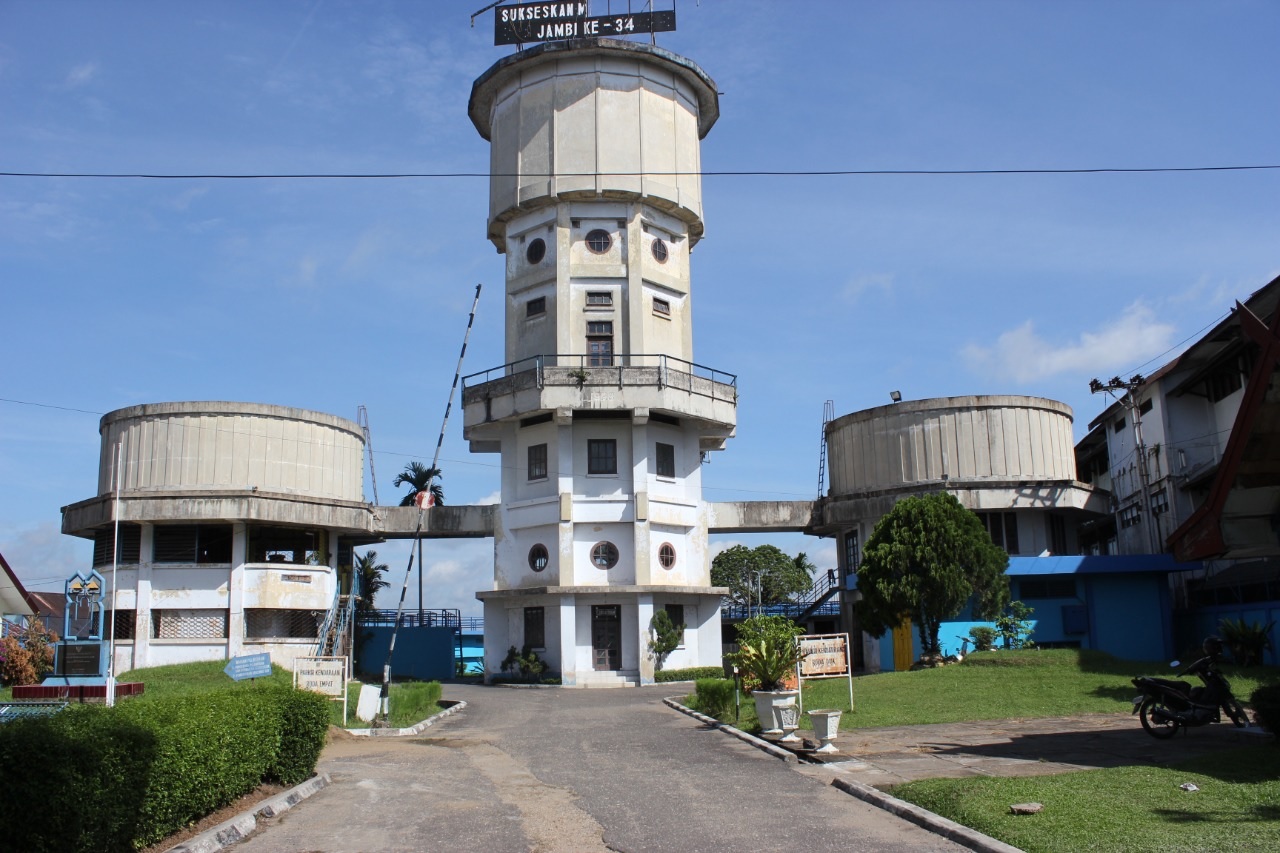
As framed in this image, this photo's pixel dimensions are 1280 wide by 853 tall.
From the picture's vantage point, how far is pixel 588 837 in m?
11.0

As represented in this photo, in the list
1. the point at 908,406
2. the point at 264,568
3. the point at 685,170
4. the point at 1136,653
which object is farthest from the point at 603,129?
the point at 1136,653

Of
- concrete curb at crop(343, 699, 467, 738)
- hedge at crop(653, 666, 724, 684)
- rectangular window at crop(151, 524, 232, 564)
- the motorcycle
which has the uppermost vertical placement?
rectangular window at crop(151, 524, 232, 564)

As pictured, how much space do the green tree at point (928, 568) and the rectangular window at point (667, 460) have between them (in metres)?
10.4

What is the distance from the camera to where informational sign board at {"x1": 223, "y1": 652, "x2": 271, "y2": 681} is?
23172 mm

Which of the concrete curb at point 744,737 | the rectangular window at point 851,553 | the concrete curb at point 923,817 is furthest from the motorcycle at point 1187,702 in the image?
the rectangular window at point 851,553

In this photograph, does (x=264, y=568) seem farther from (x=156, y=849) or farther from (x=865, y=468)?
(x=156, y=849)

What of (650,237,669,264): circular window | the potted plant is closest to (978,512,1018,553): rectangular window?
(650,237,669,264): circular window

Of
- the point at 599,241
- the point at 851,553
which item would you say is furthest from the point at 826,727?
the point at 851,553

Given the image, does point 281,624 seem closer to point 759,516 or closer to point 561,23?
point 759,516

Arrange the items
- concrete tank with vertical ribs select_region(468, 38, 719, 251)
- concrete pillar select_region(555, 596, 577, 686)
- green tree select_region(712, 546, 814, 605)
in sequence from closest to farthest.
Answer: concrete pillar select_region(555, 596, 577, 686), concrete tank with vertical ribs select_region(468, 38, 719, 251), green tree select_region(712, 546, 814, 605)

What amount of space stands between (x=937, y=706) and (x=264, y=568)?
28.2 metres

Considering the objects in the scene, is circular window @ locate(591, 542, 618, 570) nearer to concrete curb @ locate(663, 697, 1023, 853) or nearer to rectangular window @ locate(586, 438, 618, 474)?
rectangular window @ locate(586, 438, 618, 474)

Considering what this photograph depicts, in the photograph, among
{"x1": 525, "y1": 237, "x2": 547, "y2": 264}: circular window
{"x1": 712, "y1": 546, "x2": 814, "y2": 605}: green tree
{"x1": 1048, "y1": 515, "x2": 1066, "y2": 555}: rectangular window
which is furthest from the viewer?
{"x1": 712, "y1": 546, "x2": 814, "y2": 605}: green tree

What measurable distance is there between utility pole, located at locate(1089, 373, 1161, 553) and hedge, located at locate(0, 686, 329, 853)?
36.7 meters
